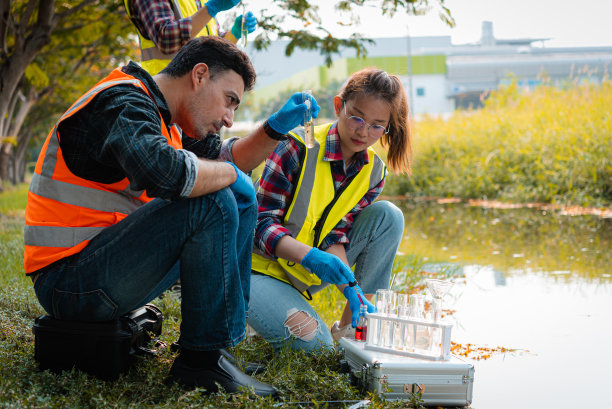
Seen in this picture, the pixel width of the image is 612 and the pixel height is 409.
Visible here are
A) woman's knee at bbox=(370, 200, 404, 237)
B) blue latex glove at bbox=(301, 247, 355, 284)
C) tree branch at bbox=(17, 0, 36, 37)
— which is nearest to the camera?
blue latex glove at bbox=(301, 247, 355, 284)

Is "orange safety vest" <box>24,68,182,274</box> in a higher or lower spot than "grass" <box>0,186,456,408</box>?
higher

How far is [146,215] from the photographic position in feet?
6.16

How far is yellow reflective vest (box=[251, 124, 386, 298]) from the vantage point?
269 centimetres

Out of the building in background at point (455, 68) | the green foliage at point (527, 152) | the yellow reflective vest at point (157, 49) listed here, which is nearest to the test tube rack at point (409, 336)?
the yellow reflective vest at point (157, 49)

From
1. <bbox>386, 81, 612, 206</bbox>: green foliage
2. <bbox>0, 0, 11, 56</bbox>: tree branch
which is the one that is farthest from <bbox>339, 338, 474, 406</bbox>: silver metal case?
<bbox>386, 81, 612, 206</bbox>: green foliage

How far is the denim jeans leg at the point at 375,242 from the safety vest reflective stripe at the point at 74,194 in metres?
1.22

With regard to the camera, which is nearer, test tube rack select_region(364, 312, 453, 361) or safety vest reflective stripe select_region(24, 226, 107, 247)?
safety vest reflective stripe select_region(24, 226, 107, 247)

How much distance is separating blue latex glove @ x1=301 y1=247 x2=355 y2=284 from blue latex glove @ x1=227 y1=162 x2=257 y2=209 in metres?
0.48

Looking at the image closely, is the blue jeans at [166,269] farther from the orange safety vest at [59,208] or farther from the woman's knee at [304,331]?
the woman's knee at [304,331]

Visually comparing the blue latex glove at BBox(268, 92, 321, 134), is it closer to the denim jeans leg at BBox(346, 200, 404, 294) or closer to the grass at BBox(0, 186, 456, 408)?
the denim jeans leg at BBox(346, 200, 404, 294)

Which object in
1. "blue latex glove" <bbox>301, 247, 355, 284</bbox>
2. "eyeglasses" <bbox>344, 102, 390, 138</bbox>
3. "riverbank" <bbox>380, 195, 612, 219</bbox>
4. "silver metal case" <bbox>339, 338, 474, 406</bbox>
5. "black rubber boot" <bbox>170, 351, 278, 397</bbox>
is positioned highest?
"eyeglasses" <bbox>344, 102, 390, 138</bbox>

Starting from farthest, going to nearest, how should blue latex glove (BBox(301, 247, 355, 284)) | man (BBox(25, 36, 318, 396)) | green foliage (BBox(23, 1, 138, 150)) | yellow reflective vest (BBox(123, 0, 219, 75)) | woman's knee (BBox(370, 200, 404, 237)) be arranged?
green foliage (BBox(23, 1, 138, 150))
yellow reflective vest (BBox(123, 0, 219, 75))
woman's knee (BBox(370, 200, 404, 237))
blue latex glove (BBox(301, 247, 355, 284))
man (BBox(25, 36, 318, 396))

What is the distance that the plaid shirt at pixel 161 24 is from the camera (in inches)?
116

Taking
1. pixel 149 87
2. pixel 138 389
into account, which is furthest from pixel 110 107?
pixel 138 389
